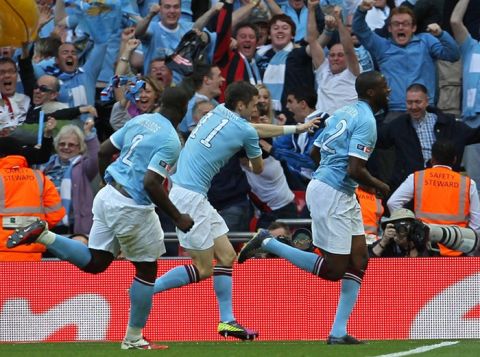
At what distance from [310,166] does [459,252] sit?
2082 mm

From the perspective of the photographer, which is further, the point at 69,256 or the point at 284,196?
the point at 284,196

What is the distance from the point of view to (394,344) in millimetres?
10617

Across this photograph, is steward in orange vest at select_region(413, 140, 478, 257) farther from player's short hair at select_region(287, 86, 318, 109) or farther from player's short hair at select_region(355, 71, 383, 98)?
player's short hair at select_region(355, 71, 383, 98)

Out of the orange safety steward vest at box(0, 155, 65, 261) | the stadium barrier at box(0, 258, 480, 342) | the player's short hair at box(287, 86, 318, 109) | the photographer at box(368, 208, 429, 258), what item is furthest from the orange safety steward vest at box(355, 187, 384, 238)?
the orange safety steward vest at box(0, 155, 65, 261)

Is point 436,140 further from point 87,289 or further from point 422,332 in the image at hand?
point 87,289

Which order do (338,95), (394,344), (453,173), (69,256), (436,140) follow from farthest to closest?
(338,95) → (436,140) → (453,173) → (394,344) → (69,256)

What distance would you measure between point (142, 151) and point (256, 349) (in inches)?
69.9

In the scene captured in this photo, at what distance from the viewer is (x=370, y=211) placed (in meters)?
12.8

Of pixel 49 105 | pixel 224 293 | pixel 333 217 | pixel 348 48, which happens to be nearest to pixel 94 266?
pixel 224 293

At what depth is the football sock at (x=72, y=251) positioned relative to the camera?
9.88 m

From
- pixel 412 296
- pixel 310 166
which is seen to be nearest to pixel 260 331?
pixel 412 296

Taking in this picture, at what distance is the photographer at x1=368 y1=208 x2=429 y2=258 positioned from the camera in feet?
39.5

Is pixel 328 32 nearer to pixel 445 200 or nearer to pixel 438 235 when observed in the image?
pixel 445 200

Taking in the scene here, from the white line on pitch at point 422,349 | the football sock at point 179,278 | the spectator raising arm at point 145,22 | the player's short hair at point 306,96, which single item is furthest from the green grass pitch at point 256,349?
the spectator raising arm at point 145,22
